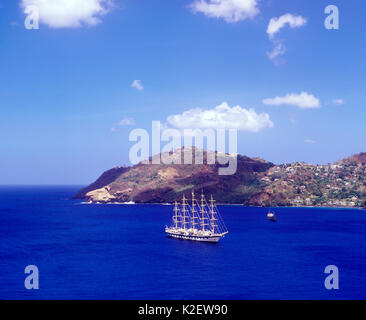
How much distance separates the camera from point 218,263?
5172 centimetres

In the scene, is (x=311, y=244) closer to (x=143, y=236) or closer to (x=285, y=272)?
(x=285, y=272)

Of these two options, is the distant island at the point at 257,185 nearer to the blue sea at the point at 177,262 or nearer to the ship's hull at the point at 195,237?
the blue sea at the point at 177,262

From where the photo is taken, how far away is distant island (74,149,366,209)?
15738cm

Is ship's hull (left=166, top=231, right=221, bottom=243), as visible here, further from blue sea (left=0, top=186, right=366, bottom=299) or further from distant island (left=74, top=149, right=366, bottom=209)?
distant island (left=74, top=149, right=366, bottom=209)

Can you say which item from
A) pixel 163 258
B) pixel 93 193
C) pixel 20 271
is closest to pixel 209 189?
pixel 93 193

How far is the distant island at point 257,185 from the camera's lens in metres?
157

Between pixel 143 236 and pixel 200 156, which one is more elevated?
pixel 200 156

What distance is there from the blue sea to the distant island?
68.8m

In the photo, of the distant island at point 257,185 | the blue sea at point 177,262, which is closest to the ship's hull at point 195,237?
the blue sea at point 177,262

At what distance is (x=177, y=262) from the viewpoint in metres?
52.6

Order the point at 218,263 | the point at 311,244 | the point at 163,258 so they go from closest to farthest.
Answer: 1. the point at 218,263
2. the point at 163,258
3. the point at 311,244

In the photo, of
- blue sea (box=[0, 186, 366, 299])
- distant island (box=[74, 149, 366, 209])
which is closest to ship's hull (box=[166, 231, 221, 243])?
blue sea (box=[0, 186, 366, 299])

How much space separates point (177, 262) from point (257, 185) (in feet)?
414
